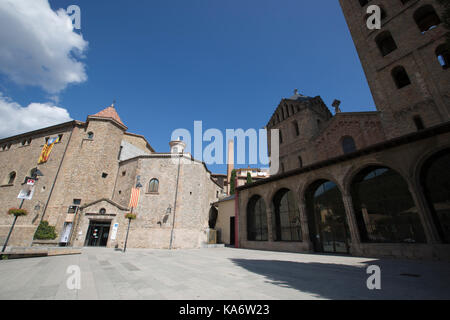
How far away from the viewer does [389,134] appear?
14.8m

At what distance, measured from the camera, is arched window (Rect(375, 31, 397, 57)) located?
18.1 m

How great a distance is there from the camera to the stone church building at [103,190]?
806 inches

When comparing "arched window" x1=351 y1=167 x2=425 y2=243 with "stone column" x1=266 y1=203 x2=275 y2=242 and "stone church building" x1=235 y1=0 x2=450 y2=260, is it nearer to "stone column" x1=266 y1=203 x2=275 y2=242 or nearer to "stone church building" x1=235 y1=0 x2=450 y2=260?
"stone church building" x1=235 y1=0 x2=450 y2=260

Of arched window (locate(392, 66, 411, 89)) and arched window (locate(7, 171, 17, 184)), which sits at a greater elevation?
arched window (locate(392, 66, 411, 89))

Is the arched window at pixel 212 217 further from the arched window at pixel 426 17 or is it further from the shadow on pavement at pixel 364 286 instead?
the arched window at pixel 426 17

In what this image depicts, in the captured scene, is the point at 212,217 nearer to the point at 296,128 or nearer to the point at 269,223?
the point at 269,223

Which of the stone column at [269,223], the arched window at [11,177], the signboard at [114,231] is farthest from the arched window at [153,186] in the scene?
the arched window at [11,177]

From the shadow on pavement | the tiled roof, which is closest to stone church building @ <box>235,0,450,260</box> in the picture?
the shadow on pavement

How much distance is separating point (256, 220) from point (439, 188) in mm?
12428

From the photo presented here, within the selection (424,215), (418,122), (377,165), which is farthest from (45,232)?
(418,122)

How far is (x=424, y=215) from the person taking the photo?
8664mm

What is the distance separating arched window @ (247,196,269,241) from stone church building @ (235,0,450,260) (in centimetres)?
9
